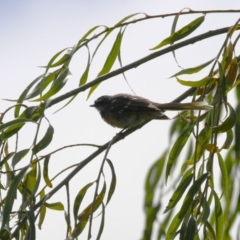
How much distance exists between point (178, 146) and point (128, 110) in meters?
2.30

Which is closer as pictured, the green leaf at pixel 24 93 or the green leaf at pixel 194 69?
the green leaf at pixel 194 69

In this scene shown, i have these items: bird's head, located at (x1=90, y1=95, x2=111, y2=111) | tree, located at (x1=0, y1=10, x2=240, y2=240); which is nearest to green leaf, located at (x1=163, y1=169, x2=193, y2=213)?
tree, located at (x1=0, y1=10, x2=240, y2=240)

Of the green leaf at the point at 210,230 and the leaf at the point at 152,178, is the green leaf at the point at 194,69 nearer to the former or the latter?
the leaf at the point at 152,178

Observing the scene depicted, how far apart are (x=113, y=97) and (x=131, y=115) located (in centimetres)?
85

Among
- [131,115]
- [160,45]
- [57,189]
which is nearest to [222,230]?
[57,189]

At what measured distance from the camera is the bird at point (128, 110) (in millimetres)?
4336

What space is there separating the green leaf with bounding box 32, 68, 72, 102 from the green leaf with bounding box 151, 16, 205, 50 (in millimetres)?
359

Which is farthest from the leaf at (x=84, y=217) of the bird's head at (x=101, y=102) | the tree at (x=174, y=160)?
the bird's head at (x=101, y=102)

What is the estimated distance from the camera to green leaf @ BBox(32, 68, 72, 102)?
120 inches

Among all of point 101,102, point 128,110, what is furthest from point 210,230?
point 101,102

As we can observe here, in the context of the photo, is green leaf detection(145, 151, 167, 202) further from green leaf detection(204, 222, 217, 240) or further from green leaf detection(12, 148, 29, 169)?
green leaf detection(12, 148, 29, 169)

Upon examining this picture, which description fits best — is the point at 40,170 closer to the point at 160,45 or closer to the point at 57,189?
the point at 57,189

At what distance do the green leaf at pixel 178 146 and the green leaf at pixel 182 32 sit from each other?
1.41 feet

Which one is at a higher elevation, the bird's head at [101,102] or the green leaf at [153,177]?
the bird's head at [101,102]
